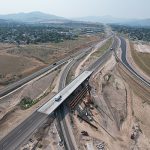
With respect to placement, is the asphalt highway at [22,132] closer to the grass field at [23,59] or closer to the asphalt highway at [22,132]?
the asphalt highway at [22,132]

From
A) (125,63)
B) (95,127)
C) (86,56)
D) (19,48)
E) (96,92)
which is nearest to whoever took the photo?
(95,127)

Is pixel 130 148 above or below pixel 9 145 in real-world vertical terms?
below

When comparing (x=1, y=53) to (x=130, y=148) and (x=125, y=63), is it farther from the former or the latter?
(x=130, y=148)

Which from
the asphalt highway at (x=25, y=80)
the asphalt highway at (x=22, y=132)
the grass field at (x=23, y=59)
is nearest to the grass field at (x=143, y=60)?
the grass field at (x=23, y=59)

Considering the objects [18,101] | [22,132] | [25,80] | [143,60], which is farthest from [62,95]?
[143,60]

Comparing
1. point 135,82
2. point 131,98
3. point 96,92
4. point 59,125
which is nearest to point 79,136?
point 59,125

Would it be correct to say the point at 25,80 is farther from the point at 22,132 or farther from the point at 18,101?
the point at 22,132

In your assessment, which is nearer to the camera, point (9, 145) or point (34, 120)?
point (9, 145)

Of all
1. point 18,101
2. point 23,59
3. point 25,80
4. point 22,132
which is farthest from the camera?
point 23,59

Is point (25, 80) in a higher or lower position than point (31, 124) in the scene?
lower

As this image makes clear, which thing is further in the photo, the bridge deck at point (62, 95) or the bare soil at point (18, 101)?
the bridge deck at point (62, 95)

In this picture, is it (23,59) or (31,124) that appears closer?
(31,124)
